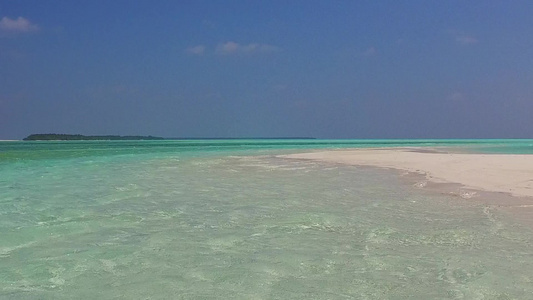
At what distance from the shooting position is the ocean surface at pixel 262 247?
4.01 m

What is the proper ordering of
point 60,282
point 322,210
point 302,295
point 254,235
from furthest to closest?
point 322,210, point 254,235, point 60,282, point 302,295

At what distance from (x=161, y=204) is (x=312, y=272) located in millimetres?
4935

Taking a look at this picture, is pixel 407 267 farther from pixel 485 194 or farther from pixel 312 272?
pixel 485 194

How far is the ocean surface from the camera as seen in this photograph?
401cm

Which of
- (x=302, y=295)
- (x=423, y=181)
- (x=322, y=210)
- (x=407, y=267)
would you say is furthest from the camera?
(x=423, y=181)

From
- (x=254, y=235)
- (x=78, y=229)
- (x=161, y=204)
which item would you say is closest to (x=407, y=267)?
(x=254, y=235)

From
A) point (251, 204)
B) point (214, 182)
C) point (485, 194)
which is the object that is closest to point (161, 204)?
point (251, 204)

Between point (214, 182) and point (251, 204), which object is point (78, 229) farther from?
point (214, 182)

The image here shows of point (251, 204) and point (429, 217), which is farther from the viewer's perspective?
point (251, 204)

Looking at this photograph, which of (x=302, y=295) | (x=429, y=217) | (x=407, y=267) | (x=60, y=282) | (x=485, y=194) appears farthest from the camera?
(x=485, y=194)

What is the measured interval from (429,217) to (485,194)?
10.1ft

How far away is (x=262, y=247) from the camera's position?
17.9 feet

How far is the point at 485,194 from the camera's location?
9609 mm

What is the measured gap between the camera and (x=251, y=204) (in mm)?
8703
